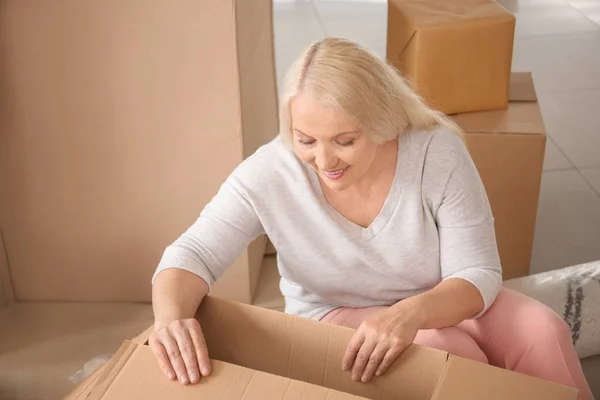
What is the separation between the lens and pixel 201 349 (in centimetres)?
100

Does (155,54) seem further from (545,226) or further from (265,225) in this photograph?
(545,226)

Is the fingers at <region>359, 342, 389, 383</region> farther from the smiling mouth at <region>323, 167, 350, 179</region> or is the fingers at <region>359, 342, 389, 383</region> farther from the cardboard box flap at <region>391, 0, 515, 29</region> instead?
the cardboard box flap at <region>391, 0, 515, 29</region>

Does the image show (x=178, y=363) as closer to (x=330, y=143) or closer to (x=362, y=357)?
(x=362, y=357)

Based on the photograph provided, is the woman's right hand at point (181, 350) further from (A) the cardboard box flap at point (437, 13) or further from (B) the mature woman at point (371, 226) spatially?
(A) the cardboard box flap at point (437, 13)

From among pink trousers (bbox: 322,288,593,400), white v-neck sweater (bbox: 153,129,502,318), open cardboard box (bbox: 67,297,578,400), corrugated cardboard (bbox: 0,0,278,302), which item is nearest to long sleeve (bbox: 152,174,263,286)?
white v-neck sweater (bbox: 153,129,502,318)

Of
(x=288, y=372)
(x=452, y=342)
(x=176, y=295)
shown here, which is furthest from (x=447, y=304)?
(x=176, y=295)

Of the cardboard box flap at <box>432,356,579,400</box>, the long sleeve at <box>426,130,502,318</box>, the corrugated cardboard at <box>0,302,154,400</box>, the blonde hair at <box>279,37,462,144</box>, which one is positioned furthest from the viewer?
the corrugated cardboard at <box>0,302,154,400</box>

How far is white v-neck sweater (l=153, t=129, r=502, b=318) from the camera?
50.9 inches

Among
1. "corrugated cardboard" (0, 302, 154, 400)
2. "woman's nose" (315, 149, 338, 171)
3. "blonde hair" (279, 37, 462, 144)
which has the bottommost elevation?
"corrugated cardboard" (0, 302, 154, 400)

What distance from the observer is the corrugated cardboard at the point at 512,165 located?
1904 millimetres

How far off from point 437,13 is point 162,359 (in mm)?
1323

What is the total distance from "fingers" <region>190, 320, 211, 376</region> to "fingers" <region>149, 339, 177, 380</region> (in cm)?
3

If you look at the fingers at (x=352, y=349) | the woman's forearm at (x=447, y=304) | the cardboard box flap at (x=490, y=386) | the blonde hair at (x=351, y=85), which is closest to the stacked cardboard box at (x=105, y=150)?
the blonde hair at (x=351, y=85)

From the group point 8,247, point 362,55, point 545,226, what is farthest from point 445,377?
point 545,226
